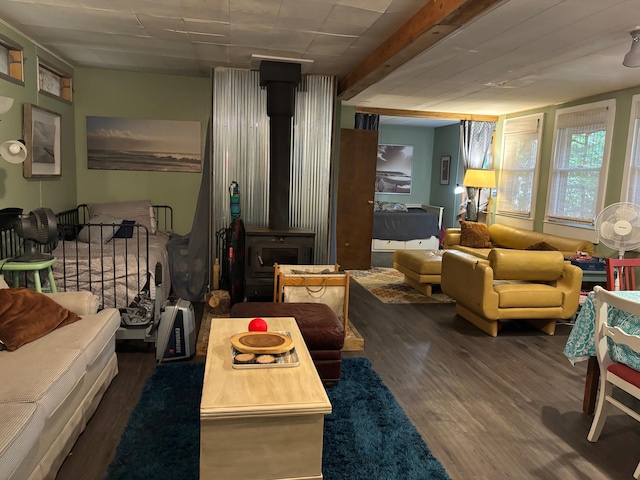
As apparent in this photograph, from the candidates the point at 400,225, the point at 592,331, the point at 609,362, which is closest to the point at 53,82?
the point at 592,331

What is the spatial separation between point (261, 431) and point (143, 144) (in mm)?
4817

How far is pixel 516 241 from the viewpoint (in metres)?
6.65

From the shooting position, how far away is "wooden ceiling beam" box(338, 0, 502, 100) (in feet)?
8.94

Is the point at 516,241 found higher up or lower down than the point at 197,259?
higher up

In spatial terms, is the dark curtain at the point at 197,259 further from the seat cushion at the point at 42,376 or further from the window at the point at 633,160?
the window at the point at 633,160

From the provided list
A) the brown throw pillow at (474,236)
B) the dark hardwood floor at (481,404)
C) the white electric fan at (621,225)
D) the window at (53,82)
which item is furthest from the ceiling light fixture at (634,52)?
the window at (53,82)

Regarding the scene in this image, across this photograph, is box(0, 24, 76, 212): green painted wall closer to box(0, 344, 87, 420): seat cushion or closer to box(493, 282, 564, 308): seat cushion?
box(0, 344, 87, 420): seat cushion

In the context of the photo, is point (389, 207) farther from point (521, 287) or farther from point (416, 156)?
point (521, 287)

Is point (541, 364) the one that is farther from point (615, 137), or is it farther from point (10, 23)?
point (10, 23)

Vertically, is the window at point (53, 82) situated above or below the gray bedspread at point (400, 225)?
above

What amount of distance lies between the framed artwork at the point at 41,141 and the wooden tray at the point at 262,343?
10.2 ft

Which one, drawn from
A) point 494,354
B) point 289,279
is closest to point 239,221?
point 289,279

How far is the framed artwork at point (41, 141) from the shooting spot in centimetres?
438

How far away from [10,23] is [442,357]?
436cm
